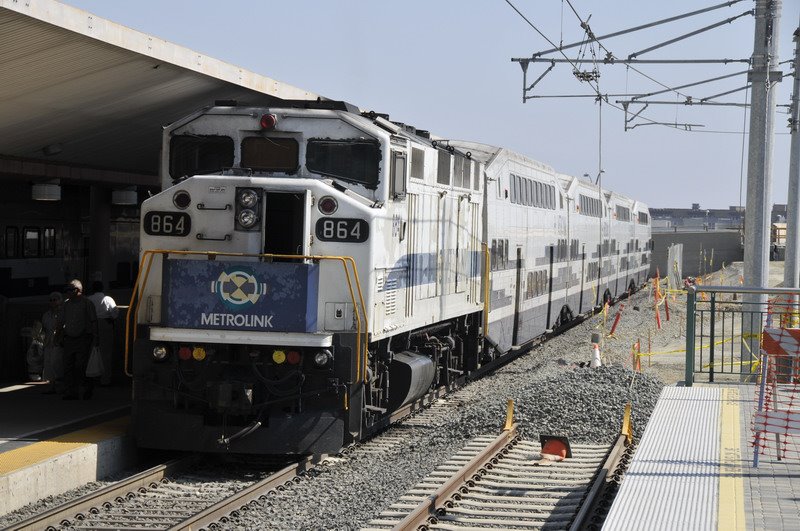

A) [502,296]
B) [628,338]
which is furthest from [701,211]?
[502,296]

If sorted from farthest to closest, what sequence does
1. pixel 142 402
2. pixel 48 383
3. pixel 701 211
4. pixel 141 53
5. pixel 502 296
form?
1. pixel 701 211
2. pixel 502 296
3. pixel 48 383
4. pixel 141 53
5. pixel 142 402

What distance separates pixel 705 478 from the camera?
8648mm

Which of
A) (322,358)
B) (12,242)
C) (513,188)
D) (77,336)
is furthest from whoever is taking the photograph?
(513,188)

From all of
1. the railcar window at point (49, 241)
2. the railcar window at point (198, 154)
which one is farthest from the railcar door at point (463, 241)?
the railcar window at point (49, 241)

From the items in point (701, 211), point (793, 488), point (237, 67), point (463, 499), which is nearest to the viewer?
point (793, 488)

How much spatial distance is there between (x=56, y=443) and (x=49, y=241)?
10.5 meters

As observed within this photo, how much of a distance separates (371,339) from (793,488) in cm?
461

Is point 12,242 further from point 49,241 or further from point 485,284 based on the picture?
point 485,284

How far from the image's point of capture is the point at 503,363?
2272 cm

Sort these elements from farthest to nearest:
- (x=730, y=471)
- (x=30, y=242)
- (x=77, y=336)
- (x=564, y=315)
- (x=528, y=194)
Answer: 1. (x=564, y=315)
2. (x=528, y=194)
3. (x=30, y=242)
4. (x=77, y=336)
5. (x=730, y=471)

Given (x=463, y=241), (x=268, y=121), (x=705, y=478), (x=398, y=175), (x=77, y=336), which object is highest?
(x=268, y=121)

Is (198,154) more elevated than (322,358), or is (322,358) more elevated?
(198,154)

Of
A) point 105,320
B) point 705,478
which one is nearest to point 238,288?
point 105,320

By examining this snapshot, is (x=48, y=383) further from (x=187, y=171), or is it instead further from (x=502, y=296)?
(x=502, y=296)
